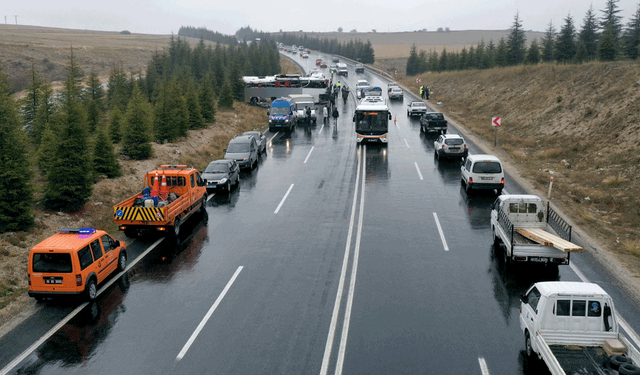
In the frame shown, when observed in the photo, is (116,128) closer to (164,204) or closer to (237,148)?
(237,148)

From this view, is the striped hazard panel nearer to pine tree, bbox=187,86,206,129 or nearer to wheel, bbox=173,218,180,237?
wheel, bbox=173,218,180,237

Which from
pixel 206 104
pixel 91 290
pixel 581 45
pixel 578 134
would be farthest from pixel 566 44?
pixel 91 290

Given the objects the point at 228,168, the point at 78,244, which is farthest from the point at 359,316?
the point at 228,168

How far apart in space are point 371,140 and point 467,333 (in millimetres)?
27056

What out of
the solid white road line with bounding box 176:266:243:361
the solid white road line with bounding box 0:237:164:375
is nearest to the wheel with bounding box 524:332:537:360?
the solid white road line with bounding box 176:266:243:361

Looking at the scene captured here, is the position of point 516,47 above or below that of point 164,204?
above

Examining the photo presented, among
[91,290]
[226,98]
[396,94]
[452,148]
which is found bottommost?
[91,290]

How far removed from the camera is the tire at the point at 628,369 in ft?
26.0

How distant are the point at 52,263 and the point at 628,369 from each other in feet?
43.0

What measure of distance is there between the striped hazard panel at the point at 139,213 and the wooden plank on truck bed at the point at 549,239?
1232cm

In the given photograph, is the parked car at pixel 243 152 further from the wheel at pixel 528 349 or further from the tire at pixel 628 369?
the tire at pixel 628 369

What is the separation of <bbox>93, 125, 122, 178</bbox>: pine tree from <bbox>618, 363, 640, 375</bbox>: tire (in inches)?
917

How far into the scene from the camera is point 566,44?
201 feet

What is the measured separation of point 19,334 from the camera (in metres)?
11.6
